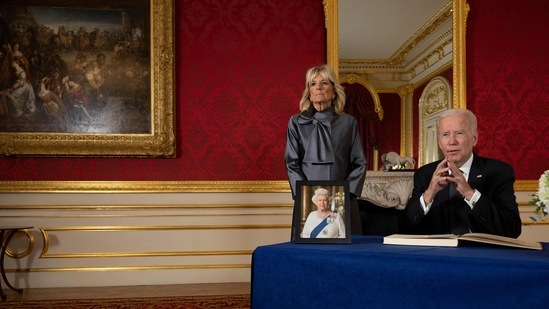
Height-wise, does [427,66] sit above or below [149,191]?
above

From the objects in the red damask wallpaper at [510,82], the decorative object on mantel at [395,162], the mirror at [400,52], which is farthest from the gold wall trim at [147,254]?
the red damask wallpaper at [510,82]

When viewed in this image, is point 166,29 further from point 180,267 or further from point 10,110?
point 180,267

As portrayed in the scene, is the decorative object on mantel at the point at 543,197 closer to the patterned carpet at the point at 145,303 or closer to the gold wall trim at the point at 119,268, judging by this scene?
the patterned carpet at the point at 145,303

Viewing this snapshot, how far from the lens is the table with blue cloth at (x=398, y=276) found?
45.8 inches

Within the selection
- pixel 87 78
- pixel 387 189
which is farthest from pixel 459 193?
pixel 87 78

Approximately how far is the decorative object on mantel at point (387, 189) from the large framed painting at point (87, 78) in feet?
6.53

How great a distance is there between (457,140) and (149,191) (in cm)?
336

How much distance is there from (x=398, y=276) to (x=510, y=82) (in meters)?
4.49

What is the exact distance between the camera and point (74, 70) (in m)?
4.59

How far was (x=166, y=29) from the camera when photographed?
15.3 ft

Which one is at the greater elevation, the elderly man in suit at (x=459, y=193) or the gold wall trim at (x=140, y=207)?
the elderly man in suit at (x=459, y=193)

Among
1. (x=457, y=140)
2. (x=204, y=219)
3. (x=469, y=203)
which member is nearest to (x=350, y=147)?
(x=457, y=140)

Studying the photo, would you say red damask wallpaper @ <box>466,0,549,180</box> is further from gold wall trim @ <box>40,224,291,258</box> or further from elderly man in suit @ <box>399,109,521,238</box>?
elderly man in suit @ <box>399,109,521,238</box>

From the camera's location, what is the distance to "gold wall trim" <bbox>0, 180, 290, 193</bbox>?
4500 millimetres
